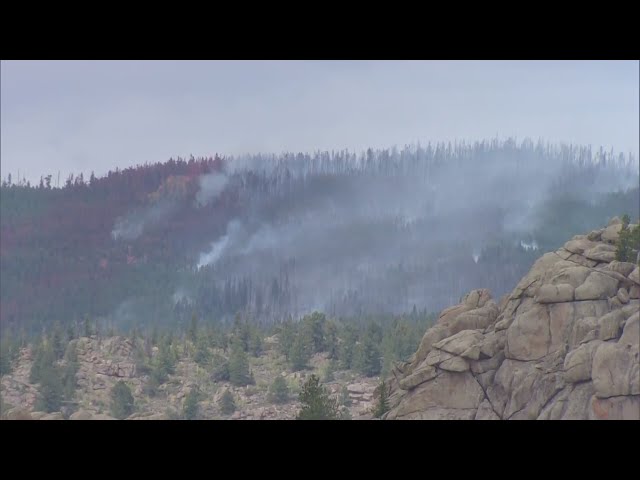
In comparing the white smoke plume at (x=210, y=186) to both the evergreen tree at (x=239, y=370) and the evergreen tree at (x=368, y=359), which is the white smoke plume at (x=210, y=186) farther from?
A: the evergreen tree at (x=368, y=359)

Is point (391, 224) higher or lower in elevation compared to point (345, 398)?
higher

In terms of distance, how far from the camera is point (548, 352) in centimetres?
5962

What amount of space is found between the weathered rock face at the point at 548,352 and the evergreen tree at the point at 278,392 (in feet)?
75.5

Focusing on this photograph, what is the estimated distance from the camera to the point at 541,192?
14125cm

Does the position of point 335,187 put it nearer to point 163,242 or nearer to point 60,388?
point 163,242

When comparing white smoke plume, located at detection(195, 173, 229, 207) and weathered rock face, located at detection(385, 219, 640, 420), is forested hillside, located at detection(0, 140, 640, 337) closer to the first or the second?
white smoke plume, located at detection(195, 173, 229, 207)

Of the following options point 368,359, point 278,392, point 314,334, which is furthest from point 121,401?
point 368,359

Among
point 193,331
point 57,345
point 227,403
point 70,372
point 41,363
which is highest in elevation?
point 193,331

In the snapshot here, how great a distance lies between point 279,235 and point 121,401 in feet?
159

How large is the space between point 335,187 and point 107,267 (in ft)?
110

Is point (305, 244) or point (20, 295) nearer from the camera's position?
point (20, 295)

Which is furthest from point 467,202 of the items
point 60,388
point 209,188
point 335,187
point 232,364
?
point 60,388

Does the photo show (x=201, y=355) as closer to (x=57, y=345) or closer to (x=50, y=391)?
(x=57, y=345)

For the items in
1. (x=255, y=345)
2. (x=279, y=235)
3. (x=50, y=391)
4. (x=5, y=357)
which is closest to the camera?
(x=50, y=391)
